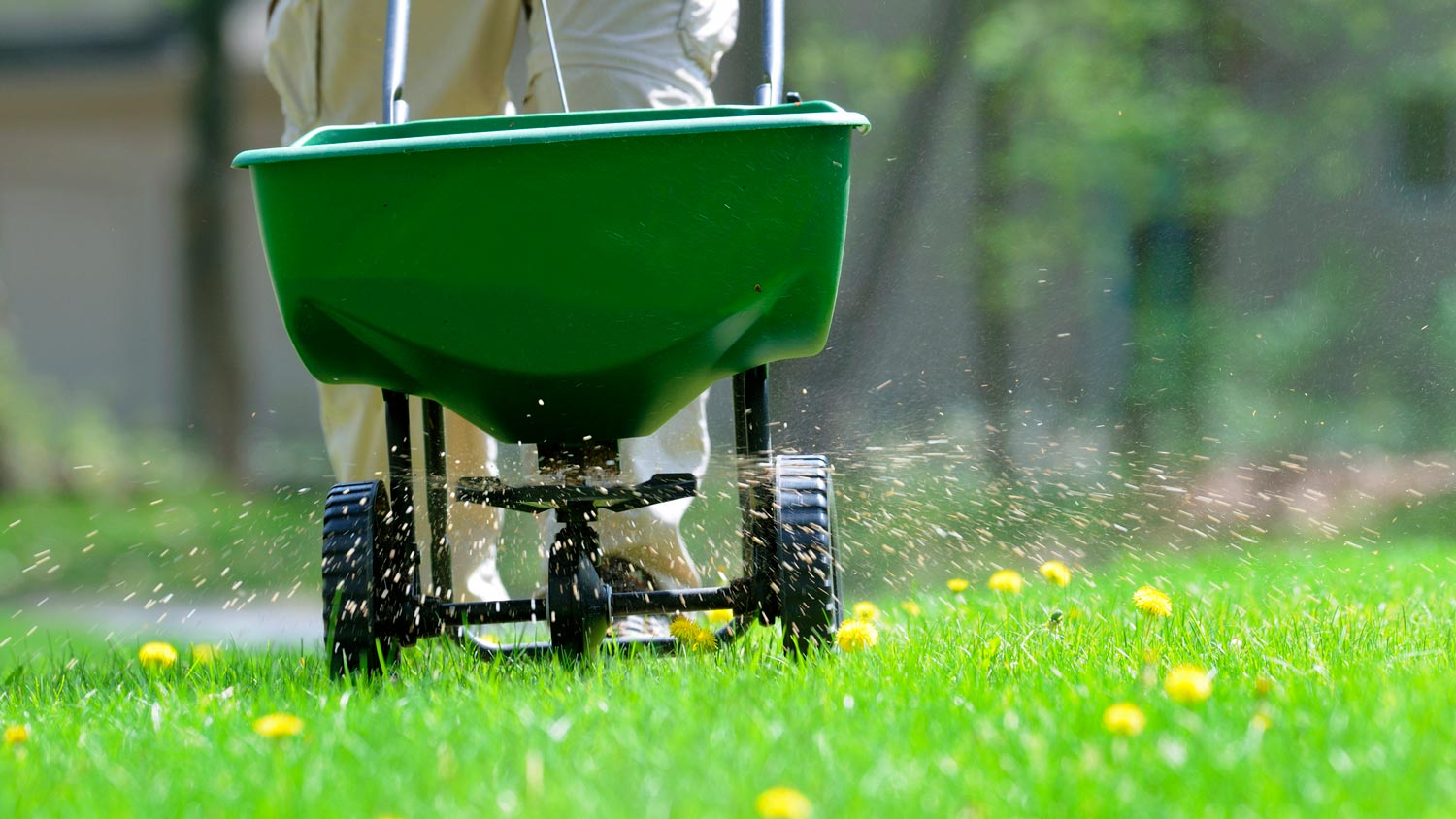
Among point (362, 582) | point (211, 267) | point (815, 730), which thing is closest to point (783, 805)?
point (815, 730)

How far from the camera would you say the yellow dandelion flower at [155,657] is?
1973 millimetres

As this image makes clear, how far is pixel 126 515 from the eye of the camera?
460cm

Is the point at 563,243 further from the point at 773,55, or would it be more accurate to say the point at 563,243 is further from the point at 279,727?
the point at 279,727

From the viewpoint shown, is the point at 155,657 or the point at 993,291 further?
the point at 993,291

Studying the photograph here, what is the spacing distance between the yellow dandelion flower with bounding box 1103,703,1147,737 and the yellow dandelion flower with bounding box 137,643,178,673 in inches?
53.6

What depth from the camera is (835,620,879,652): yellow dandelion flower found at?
181 cm

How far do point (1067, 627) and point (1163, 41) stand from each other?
259 cm

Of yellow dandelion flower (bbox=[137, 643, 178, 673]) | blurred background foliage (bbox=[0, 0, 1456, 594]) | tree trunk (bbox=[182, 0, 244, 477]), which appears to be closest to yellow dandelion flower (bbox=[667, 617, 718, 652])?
yellow dandelion flower (bbox=[137, 643, 178, 673])

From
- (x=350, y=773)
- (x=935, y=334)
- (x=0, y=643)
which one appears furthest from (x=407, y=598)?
(x=935, y=334)

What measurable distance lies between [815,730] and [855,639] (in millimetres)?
513

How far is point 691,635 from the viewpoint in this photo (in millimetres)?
1970

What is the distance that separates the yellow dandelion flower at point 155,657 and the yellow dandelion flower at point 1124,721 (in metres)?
1.36

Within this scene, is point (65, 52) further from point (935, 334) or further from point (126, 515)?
point (935, 334)

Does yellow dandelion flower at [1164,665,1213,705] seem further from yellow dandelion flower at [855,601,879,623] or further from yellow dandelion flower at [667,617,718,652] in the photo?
yellow dandelion flower at [855,601,879,623]
